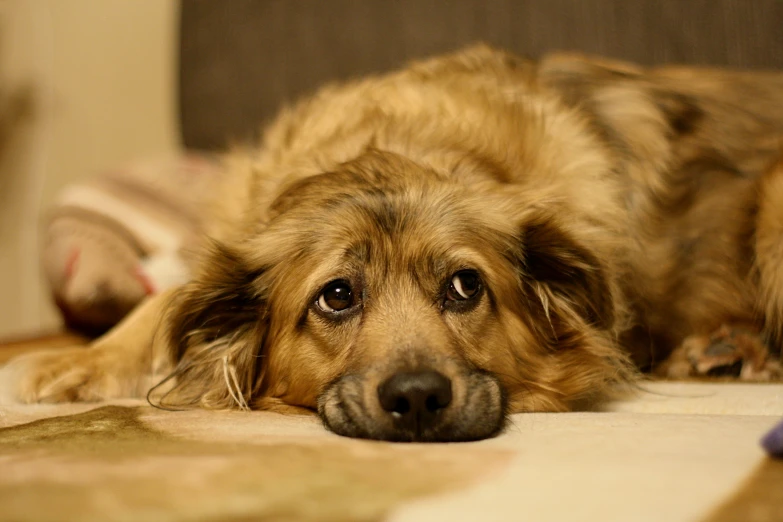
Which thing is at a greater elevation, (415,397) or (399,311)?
(399,311)

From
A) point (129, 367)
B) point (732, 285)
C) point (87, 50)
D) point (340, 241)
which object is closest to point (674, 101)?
point (732, 285)

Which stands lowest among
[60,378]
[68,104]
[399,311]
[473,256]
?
[60,378]

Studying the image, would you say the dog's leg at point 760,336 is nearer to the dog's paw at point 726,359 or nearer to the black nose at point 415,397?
the dog's paw at point 726,359

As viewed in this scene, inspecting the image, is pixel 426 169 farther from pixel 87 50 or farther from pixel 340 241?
pixel 87 50

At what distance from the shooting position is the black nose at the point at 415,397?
4.92ft

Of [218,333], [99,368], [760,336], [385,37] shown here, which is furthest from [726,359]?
[385,37]

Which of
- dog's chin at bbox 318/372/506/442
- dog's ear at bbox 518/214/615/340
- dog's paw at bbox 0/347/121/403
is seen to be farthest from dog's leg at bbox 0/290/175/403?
dog's ear at bbox 518/214/615/340

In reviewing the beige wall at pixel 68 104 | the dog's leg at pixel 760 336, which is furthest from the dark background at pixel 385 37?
the dog's leg at pixel 760 336

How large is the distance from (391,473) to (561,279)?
1029 mm

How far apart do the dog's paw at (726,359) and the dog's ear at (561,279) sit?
40 cm

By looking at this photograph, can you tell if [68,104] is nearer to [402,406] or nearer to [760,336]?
[402,406]

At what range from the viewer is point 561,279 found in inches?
80.0

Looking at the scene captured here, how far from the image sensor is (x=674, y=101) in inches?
101

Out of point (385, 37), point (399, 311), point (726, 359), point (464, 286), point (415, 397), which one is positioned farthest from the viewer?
point (385, 37)
